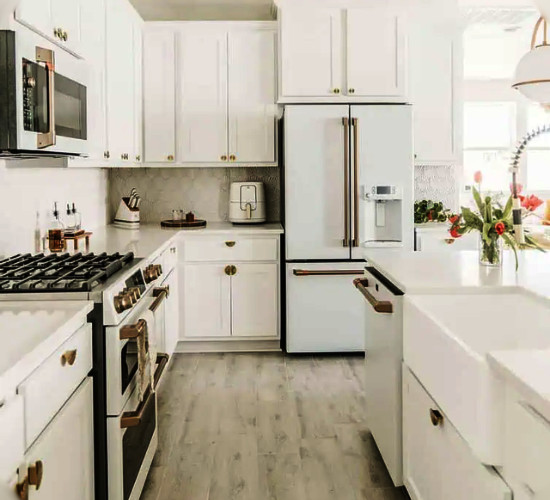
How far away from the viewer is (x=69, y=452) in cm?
180

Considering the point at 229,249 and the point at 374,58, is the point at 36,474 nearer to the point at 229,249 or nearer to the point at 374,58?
the point at 229,249

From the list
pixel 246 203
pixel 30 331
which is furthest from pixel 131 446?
pixel 246 203

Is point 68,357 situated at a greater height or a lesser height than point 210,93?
lesser

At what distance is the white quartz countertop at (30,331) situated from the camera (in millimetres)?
1392

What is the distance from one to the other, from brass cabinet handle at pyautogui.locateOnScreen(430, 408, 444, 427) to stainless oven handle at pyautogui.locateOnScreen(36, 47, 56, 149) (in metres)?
1.56

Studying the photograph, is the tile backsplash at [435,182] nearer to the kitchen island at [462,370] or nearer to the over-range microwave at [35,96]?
the kitchen island at [462,370]

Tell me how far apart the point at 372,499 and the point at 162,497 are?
32.6 inches

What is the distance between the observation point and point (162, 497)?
2.65 m

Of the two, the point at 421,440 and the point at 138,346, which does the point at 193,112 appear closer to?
the point at 138,346

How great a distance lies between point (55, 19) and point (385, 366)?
1.98 metres

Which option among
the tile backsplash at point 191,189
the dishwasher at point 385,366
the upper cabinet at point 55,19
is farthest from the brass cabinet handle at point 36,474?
the tile backsplash at point 191,189

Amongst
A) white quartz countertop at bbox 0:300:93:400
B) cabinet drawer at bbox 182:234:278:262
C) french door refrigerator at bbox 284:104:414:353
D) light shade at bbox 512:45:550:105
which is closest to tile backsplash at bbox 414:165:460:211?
french door refrigerator at bbox 284:104:414:353

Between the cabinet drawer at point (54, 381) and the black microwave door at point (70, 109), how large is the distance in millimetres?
943

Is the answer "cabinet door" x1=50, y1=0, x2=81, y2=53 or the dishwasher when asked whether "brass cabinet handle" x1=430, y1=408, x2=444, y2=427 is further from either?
"cabinet door" x1=50, y1=0, x2=81, y2=53
